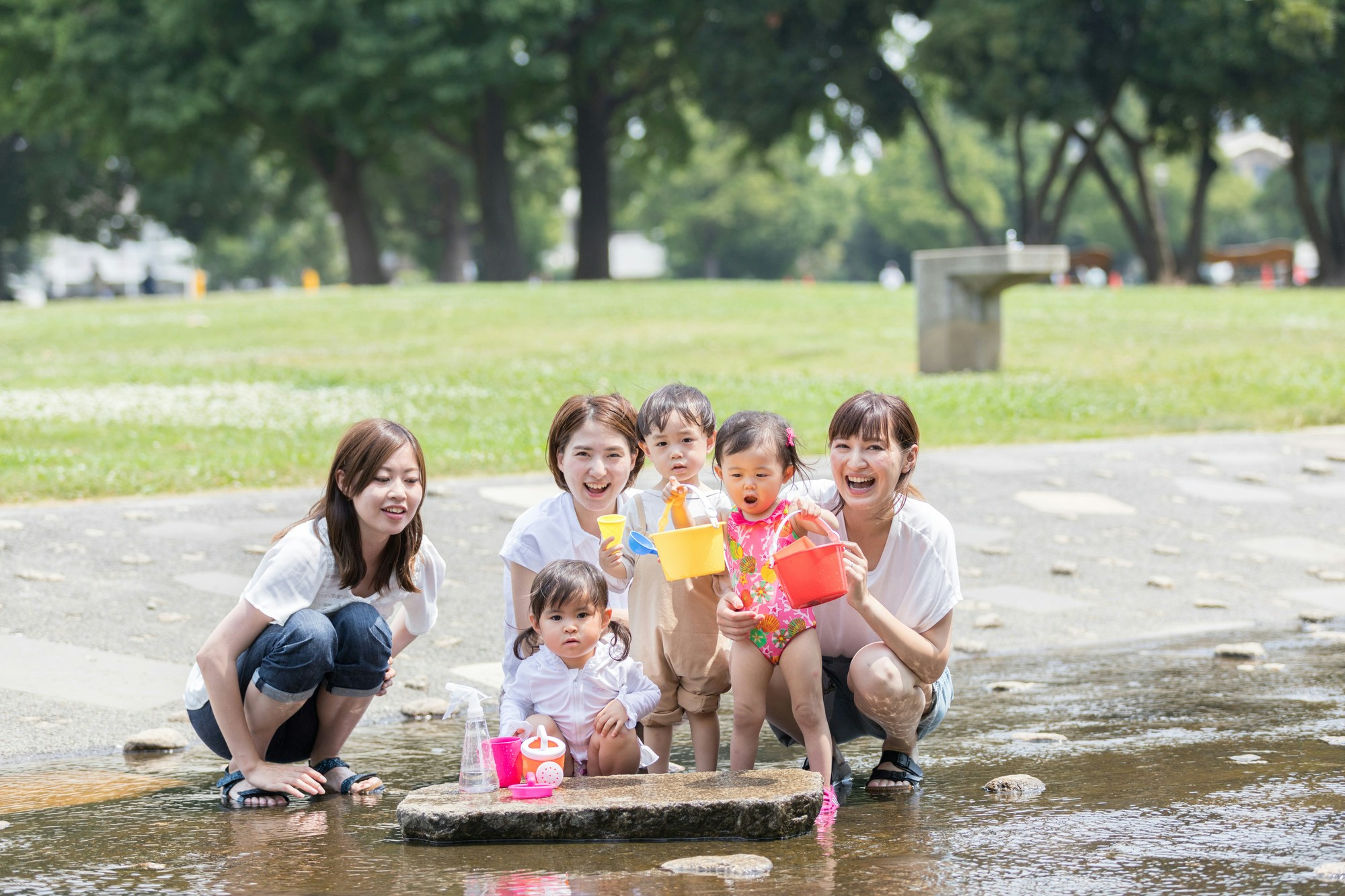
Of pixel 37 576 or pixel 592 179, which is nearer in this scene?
pixel 37 576

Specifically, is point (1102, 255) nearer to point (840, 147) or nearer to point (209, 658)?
point (840, 147)

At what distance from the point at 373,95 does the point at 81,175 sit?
1913 cm

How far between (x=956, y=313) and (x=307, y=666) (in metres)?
11.2

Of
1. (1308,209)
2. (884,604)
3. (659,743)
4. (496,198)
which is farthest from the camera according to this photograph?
(496,198)

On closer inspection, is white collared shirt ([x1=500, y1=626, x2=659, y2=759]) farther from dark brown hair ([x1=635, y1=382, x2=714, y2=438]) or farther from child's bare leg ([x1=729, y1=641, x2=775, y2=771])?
dark brown hair ([x1=635, y1=382, x2=714, y2=438])

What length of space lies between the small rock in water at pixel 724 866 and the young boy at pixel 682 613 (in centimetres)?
72

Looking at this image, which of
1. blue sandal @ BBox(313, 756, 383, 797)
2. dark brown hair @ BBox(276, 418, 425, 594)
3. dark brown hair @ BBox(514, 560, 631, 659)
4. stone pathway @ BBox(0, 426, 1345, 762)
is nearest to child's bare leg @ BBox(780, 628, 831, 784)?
dark brown hair @ BBox(514, 560, 631, 659)

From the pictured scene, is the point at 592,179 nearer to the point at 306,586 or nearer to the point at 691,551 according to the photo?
the point at 306,586

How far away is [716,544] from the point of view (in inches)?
148

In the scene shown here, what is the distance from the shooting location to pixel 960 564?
23.5 feet

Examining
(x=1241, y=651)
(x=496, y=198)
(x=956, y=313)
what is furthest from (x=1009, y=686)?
(x=496, y=198)

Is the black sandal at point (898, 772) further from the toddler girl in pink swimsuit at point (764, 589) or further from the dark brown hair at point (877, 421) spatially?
the dark brown hair at point (877, 421)

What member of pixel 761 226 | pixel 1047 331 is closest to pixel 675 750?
pixel 1047 331

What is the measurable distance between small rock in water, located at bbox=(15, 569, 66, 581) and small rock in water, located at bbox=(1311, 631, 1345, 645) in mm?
5020
